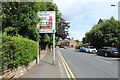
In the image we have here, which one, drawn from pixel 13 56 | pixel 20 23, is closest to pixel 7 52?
pixel 13 56

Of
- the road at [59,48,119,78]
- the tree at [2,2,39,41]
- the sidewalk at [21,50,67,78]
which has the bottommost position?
the road at [59,48,119,78]

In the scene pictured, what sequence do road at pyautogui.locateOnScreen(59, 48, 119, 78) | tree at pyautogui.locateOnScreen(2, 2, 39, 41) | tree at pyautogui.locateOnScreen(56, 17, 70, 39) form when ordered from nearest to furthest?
road at pyautogui.locateOnScreen(59, 48, 119, 78) → tree at pyautogui.locateOnScreen(2, 2, 39, 41) → tree at pyautogui.locateOnScreen(56, 17, 70, 39)

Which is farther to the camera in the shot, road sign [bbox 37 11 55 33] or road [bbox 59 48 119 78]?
road sign [bbox 37 11 55 33]

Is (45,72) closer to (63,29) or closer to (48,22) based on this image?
(48,22)

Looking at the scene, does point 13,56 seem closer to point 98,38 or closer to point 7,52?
point 7,52

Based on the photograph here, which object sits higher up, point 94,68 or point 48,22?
point 48,22

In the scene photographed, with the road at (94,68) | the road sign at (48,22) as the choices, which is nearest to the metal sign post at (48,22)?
the road sign at (48,22)

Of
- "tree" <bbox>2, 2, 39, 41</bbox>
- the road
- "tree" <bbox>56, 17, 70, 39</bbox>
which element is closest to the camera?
the road

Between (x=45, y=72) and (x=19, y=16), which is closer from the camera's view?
(x=45, y=72)

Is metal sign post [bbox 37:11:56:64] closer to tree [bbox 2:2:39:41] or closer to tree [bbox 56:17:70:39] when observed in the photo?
tree [bbox 2:2:39:41]

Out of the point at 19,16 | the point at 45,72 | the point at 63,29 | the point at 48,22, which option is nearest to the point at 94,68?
the point at 45,72

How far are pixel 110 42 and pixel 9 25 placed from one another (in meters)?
27.7

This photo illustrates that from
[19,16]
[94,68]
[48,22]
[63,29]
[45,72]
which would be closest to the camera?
[45,72]

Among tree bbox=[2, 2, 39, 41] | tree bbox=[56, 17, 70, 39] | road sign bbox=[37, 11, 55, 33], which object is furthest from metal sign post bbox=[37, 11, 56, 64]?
tree bbox=[56, 17, 70, 39]
